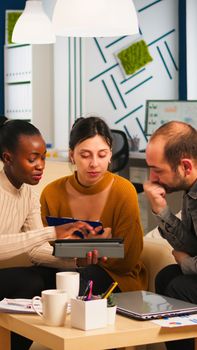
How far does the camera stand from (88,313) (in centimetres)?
238

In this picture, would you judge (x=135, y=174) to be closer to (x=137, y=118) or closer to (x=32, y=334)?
(x=137, y=118)

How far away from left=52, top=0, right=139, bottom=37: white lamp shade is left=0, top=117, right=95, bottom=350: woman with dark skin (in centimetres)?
99

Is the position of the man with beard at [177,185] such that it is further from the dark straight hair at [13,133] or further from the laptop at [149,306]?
the dark straight hair at [13,133]

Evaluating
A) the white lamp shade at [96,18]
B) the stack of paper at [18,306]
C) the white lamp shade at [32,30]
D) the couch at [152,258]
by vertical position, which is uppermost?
the white lamp shade at [32,30]

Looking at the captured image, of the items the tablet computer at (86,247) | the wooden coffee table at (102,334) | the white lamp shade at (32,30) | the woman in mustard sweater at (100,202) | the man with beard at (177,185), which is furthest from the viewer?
the white lamp shade at (32,30)

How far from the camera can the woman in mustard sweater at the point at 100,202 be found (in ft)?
10.9

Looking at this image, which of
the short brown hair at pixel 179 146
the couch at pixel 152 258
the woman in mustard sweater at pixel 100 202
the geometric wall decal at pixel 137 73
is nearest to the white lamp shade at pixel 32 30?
the woman in mustard sweater at pixel 100 202

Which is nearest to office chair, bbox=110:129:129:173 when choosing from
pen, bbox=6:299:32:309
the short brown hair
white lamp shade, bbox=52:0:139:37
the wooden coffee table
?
white lamp shade, bbox=52:0:139:37

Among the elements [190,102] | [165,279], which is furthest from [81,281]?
[190,102]

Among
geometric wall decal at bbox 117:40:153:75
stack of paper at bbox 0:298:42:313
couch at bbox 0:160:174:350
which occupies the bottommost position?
stack of paper at bbox 0:298:42:313

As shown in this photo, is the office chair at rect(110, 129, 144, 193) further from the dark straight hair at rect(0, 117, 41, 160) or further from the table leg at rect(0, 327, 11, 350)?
the table leg at rect(0, 327, 11, 350)

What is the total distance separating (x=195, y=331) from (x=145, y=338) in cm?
17

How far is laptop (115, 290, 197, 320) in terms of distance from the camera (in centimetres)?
254

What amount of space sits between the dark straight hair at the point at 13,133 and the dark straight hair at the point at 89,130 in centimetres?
28
